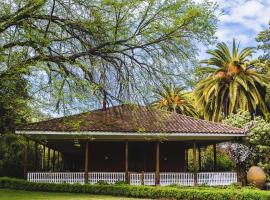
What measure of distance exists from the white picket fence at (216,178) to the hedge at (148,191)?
181 inches

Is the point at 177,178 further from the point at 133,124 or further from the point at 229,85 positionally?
the point at 229,85

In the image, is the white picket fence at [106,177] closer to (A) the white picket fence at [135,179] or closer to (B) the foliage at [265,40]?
(A) the white picket fence at [135,179]

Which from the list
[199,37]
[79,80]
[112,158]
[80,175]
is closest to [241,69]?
[112,158]

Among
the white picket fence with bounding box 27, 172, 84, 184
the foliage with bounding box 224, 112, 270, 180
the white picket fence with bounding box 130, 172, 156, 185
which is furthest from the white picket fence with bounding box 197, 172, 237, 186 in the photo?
the white picket fence with bounding box 27, 172, 84, 184

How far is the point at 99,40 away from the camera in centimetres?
1619

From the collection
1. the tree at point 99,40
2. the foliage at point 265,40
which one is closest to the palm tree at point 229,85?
the foliage at point 265,40

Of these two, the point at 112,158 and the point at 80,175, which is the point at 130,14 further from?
the point at 112,158

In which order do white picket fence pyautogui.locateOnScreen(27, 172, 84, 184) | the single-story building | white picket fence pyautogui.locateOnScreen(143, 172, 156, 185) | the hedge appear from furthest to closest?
white picket fence pyautogui.locateOnScreen(143, 172, 156, 185) → white picket fence pyautogui.locateOnScreen(27, 172, 84, 184) → the single-story building → the hedge

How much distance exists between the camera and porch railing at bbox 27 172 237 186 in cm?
2645

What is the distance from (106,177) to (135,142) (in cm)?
464

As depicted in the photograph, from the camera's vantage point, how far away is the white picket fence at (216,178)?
91.1 ft

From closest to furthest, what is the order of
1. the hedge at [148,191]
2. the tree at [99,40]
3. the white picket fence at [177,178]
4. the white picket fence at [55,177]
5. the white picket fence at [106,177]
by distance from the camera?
the tree at [99,40], the hedge at [148,191], the white picket fence at [55,177], the white picket fence at [106,177], the white picket fence at [177,178]

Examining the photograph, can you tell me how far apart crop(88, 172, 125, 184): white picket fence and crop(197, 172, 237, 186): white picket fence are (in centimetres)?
464

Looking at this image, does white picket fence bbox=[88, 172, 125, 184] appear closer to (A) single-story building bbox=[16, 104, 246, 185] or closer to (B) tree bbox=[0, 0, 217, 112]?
(A) single-story building bbox=[16, 104, 246, 185]
